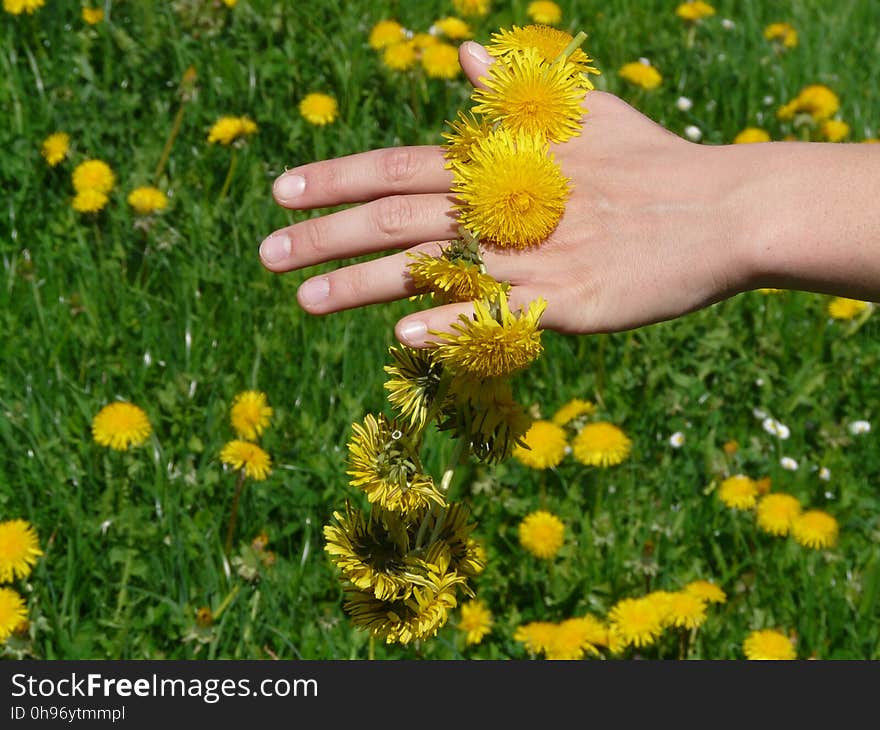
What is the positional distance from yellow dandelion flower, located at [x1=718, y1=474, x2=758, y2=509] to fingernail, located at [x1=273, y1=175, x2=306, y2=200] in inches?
50.4

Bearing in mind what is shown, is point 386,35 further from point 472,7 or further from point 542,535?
point 542,535

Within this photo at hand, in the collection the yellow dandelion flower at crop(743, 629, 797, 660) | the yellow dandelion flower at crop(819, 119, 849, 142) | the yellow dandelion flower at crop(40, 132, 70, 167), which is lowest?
the yellow dandelion flower at crop(743, 629, 797, 660)

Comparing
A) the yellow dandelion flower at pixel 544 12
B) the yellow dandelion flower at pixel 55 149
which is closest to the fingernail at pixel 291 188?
the yellow dandelion flower at pixel 55 149

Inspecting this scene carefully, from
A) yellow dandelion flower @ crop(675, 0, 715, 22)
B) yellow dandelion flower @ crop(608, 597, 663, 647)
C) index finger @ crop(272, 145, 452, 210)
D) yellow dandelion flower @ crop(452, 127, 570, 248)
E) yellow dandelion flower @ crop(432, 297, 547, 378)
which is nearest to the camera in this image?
yellow dandelion flower @ crop(432, 297, 547, 378)

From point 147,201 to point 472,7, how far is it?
1580mm

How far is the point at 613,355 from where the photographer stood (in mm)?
3066

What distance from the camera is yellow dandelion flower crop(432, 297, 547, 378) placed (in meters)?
1.28

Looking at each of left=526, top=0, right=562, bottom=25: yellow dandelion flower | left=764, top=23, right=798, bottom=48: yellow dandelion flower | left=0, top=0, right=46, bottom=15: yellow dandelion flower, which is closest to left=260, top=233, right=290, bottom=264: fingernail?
left=0, top=0, right=46, bottom=15: yellow dandelion flower

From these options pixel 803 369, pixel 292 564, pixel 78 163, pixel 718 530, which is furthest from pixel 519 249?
pixel 78 163

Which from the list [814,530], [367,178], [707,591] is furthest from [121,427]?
[814,530]

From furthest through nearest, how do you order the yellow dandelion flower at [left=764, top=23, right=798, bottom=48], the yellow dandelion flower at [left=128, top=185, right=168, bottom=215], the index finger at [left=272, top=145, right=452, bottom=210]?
the yellow dandelion flower at [left=764, top=23, right=798, bottom=48] → the yellow dandelion flower at [left=128, top=185, right=168, bottom=215] → the index finger at [left=272, top=145, right=452, bottom=210]

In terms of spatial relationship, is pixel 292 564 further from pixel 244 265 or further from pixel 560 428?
pixel 244 265

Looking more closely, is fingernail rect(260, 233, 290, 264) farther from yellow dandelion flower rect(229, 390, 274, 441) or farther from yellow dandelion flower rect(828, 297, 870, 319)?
yellow dandelion flower rect(828, 297, 870, 319)

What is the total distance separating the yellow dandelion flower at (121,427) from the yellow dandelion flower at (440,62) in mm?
1630
